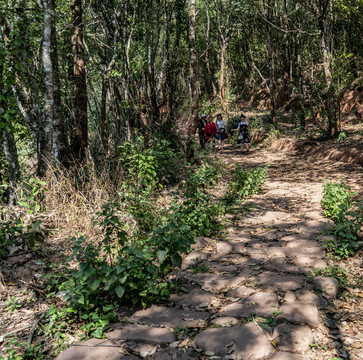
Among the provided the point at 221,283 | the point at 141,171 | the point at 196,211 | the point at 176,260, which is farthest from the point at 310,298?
the point at 141,171

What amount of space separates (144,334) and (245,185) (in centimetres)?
534

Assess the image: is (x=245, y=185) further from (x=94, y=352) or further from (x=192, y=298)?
(x=94, y=352)

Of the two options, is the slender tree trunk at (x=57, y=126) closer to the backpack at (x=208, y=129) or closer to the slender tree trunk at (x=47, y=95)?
the slender tree trunk at (x=47, y=95)

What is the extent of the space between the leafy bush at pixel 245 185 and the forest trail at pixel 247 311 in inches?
77.3

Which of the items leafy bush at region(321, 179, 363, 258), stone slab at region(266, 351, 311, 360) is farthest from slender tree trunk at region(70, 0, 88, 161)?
stone slab at region(266, 351, 311, 360)

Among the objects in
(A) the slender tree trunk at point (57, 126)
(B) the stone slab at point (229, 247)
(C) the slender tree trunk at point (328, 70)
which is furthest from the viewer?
(C) the slender tree trunk at point (328, 70)

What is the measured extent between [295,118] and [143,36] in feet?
34.5

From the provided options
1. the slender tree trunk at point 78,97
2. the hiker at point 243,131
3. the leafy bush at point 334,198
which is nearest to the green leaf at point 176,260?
the leafy bush at point 334,198

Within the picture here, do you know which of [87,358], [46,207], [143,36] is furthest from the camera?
[143,36]

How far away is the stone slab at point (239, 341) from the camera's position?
102 inches

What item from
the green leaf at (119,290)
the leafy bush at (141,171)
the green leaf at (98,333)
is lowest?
the green leaf at (98,333)

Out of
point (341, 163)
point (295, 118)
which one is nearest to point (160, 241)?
point (341, 163)

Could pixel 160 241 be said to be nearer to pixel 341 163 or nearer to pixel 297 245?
pixel 297 245

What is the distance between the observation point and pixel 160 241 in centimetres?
358
